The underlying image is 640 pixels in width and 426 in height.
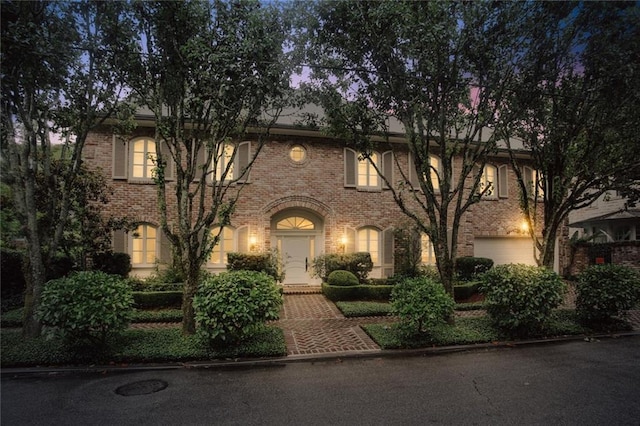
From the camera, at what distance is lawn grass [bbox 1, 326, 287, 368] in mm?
5801

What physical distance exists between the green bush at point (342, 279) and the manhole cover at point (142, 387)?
6.84 metres

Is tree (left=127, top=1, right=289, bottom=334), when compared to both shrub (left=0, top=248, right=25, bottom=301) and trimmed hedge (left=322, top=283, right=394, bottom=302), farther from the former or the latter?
shrub (left=0, top=248, right=25, bottom=301)

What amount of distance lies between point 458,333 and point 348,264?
542 centimetres

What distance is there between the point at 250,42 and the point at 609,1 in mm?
7877

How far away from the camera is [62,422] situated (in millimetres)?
3996

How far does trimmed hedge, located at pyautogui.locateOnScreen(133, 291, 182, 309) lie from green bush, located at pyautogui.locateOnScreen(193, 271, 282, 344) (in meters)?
4.03

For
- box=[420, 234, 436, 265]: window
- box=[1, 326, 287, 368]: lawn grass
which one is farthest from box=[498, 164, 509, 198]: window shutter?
box=[1, 326, 287, 368]: lawn grass

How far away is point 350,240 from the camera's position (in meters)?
13.8

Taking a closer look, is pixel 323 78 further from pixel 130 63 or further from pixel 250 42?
pixel 130 63

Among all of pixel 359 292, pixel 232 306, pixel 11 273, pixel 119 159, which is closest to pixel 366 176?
pixel 359 292

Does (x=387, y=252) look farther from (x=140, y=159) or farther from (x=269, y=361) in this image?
(x=140, y=159)

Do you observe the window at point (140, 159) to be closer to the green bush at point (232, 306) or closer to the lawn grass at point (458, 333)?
the green bush at point (232, 306)

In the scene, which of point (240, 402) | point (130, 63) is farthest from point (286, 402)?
point (130, 63)

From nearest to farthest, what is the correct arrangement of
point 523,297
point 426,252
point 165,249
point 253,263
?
point 523,297 < point 253,263 < point 165,249 < point 426,252
